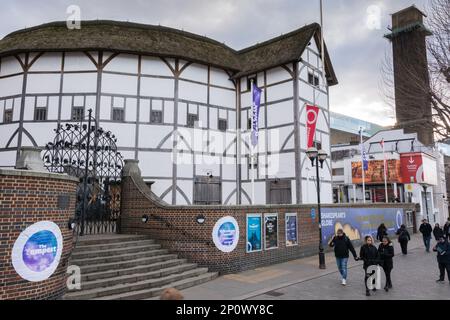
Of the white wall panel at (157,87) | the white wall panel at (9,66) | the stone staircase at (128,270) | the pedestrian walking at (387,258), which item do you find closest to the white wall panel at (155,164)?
the white wall panel at (157,87)

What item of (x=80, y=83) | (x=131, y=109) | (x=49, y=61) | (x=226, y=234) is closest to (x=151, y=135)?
(x=131, y=109)

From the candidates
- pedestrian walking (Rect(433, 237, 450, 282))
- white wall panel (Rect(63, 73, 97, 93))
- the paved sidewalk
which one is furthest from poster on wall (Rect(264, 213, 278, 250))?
white wall panel (Rect(63, 73, 97, 93))

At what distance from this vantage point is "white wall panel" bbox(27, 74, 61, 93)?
780 inches

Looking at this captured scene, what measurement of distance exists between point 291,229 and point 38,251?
10.2 meters

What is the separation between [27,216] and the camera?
278 inches

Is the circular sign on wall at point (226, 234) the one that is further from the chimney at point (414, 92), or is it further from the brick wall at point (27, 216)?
the chimney at point (414, 92)

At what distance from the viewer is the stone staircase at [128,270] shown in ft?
28.0

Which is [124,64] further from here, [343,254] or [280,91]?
[343,254]

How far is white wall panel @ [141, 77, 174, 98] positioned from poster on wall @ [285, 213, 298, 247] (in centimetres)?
1118

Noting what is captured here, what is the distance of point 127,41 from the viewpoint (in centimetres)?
2059

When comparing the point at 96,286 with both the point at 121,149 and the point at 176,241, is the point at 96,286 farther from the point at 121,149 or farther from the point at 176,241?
the point at 121,149

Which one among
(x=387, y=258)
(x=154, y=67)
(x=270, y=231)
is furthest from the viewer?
(x=154, y=67)

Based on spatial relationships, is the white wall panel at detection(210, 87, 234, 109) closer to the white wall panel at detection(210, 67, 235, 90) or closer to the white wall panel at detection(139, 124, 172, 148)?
the white wall panel at detection(210, 67, 235, 90)
